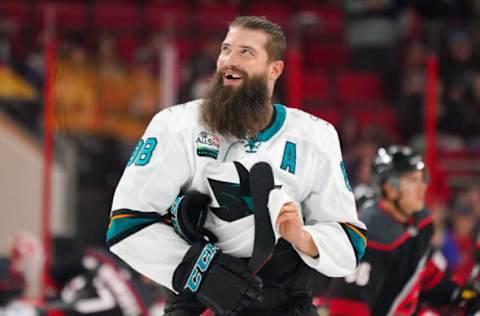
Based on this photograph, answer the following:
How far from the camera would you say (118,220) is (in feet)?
9.02

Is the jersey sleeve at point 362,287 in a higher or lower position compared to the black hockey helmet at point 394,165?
lower

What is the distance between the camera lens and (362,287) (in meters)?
3.92

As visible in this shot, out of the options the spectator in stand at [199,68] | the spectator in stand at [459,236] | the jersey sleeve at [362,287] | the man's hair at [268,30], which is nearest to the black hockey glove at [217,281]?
the man's hair at [268,30]

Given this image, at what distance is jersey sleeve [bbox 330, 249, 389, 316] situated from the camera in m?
3.91

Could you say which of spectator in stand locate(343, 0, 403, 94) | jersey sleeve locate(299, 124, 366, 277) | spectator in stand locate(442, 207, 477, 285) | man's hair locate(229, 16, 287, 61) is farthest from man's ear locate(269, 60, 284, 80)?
spectator in stand locate(343, 0, 403, 94)

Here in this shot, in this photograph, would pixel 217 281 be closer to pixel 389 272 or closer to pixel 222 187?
pixel 222 187

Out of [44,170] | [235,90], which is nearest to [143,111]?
[44,170]

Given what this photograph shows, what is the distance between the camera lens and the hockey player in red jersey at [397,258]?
3.94 metres

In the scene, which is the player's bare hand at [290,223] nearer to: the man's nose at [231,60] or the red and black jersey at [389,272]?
the man's nose at [231,60]

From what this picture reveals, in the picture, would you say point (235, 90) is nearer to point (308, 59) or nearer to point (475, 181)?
point (308, 59)

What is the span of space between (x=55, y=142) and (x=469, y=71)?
14.4ft

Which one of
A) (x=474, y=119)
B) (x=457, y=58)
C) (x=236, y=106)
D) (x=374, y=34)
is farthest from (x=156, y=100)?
(x=374, y=34)

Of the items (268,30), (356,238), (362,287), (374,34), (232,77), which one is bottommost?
(362,287)

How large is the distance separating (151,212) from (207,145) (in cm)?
23
